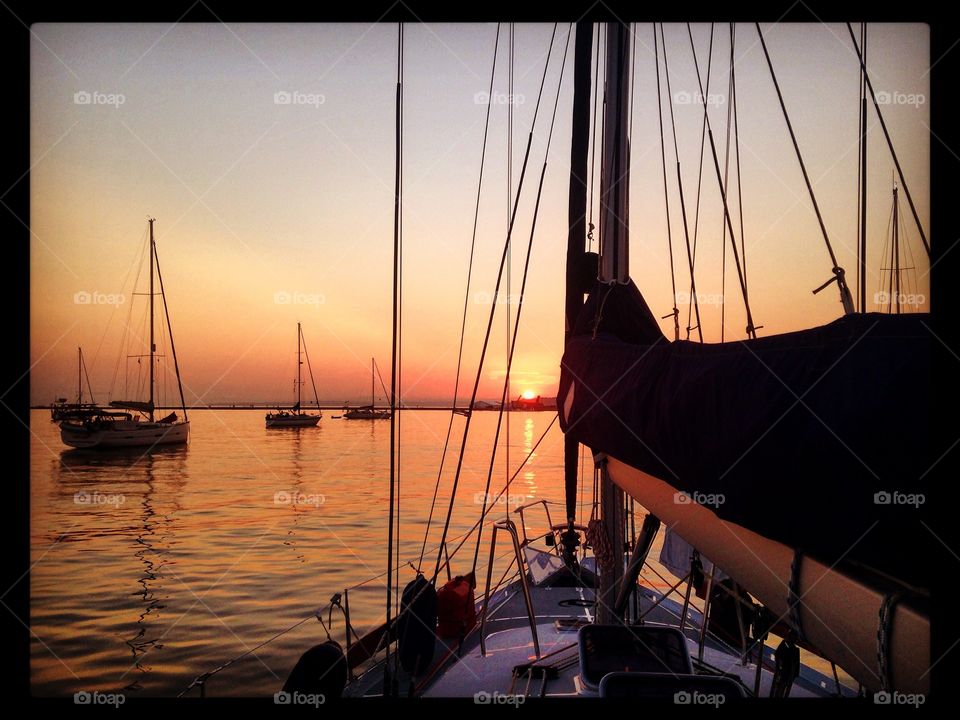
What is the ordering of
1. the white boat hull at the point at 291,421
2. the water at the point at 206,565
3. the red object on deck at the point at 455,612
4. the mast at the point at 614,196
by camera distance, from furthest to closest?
the white boat hull at the point at 291,421, the water at the point at 206,565, the red object on deck at the point at 455,612, the mast at the point at 614,196

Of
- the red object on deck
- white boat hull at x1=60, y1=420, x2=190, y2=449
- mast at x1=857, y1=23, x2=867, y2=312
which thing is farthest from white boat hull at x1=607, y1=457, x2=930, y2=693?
white boat hull at x1=60, y1=420, x2=190, y2=449

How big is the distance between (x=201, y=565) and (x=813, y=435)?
1232cm

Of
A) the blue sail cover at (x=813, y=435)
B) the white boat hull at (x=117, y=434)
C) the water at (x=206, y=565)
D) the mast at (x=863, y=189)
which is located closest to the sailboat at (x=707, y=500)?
the blue sail cover at (x=813, y=435)

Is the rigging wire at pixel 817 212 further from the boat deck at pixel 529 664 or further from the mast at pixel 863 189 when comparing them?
the boat deck at pixel 529 664

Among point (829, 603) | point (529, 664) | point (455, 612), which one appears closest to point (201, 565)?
point (455, 612)

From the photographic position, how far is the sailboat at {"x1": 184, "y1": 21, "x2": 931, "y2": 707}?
4.29 ft

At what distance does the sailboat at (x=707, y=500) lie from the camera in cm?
131

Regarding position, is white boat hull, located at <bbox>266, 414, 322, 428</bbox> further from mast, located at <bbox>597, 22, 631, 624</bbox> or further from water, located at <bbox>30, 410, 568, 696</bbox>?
mast, located at <bbox>597, 22, 631, 624</bbox>

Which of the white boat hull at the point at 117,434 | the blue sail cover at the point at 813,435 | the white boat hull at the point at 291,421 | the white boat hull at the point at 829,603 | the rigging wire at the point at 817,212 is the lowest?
the white boat hull at the point at 291,421

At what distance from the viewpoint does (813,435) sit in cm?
143

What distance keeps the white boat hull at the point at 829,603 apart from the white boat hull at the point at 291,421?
68.6 metres

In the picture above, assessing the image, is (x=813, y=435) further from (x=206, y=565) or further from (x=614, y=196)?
(x=206, y=565)
